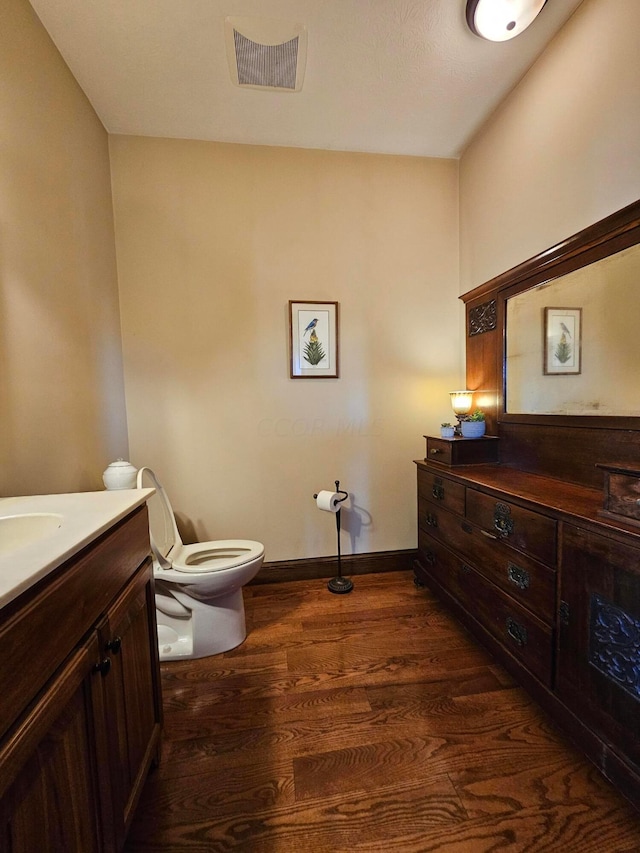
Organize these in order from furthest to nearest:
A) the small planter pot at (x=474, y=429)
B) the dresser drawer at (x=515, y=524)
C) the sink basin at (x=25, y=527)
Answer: the small planter pot at (x=474, y=429), the dresser drawer at (x=515, y=524), the sink basin at (x=25, y=527)

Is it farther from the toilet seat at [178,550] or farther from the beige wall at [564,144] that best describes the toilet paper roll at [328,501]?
the beige wall at [564,144]

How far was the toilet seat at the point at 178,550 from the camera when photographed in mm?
1518

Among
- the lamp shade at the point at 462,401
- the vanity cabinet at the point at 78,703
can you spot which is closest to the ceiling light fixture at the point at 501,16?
the lamp shade at the point at 462,401

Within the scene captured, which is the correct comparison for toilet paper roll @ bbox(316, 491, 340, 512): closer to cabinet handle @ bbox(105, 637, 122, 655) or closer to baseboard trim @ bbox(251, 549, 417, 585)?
baseboard trim @ bbox(251, 549, 417, 585)

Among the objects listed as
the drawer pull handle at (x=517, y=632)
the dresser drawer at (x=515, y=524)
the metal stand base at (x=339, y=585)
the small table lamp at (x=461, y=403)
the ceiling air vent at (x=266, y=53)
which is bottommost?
the metal stand base at (x=339, y=585)

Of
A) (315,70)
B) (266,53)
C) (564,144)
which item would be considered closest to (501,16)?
(564,144)

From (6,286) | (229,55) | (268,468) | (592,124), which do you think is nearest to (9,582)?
(6,286)

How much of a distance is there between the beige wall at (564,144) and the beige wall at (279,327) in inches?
15.4

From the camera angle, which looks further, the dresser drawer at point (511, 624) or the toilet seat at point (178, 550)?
the toilet seat at point (178, 550)

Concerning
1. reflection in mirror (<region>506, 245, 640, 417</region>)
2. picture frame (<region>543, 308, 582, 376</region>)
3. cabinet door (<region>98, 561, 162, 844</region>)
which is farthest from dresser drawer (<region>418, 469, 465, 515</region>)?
cabinet door (<region>98, 561, 162, 844</region>)

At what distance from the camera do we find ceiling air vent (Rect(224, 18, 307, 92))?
1.45 metres

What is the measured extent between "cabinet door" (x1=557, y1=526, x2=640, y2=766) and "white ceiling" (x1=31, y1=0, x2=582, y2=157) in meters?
2.13

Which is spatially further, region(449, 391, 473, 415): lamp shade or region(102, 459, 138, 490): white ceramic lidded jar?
region(449, 391, 473, 415): lamp shade

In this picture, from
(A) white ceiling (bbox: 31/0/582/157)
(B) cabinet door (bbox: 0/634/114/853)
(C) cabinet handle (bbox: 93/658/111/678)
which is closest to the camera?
(B) cabinet door (bbox: 0/634/114/853)
